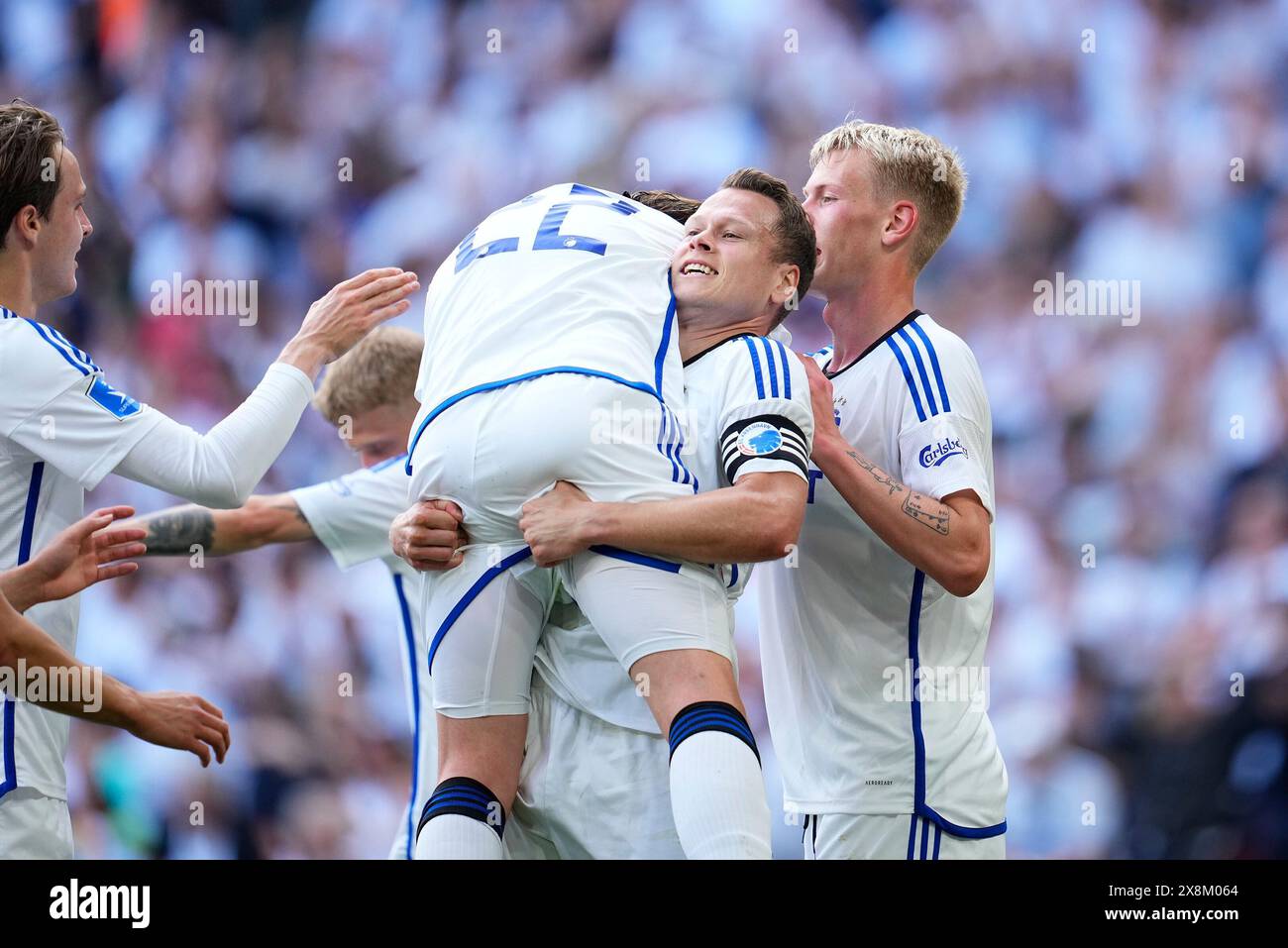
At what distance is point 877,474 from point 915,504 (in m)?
0.10

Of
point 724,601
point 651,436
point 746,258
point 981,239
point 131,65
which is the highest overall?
point 131,65

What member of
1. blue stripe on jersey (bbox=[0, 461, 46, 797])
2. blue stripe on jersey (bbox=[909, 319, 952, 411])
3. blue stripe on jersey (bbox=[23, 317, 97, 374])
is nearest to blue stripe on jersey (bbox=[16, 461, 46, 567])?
blue stripe on jersey (bbox=[0, 461, 46, 797])

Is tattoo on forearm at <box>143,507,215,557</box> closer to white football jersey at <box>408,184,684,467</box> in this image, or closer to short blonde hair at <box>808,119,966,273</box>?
white football jersey at <box>408,184,684,467</box>

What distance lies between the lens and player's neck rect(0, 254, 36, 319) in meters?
2.96

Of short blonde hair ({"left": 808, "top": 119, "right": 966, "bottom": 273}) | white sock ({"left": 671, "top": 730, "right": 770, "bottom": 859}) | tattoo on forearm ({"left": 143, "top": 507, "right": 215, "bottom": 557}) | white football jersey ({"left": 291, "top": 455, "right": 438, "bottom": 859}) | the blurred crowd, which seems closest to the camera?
white sock ({"left": 671, "top": 730, "right": 770, "bottom": 859})

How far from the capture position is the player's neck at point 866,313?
3.26 m

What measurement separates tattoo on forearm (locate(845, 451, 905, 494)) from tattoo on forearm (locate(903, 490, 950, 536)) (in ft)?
0.11

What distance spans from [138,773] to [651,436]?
12.9ft

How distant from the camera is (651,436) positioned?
8.59 ft

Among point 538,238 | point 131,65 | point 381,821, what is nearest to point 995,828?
point 538,238

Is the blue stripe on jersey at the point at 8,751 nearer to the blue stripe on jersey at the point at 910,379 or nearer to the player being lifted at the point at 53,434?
the player being lifted at the point at 53,434

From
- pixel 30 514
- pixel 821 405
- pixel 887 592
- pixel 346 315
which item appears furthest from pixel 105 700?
pixel 887 592

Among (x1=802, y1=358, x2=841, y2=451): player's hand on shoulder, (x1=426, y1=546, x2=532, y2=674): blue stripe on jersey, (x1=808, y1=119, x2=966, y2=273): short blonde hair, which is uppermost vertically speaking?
(x1=808, y1=119, x2=966, y2=273): short blonde hair
